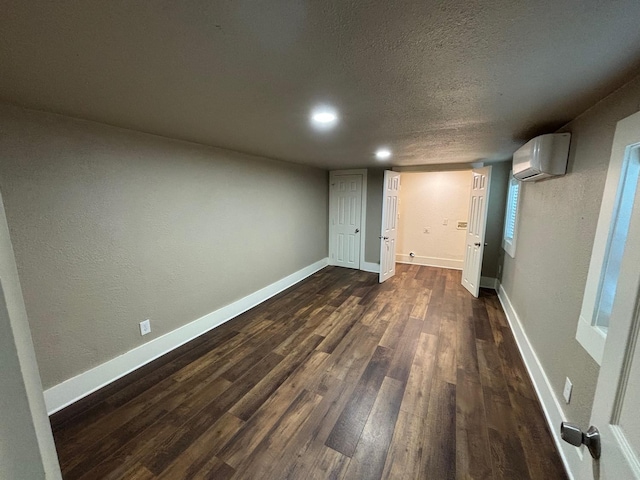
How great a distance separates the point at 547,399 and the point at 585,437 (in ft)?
4.84

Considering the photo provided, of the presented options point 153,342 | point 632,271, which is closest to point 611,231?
point 632,271

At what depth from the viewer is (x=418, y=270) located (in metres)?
5.33

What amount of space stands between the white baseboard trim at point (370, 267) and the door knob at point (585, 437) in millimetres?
4411

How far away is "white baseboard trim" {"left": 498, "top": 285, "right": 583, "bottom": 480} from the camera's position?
139 cm

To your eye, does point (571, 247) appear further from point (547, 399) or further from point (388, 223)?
point (388, 223)

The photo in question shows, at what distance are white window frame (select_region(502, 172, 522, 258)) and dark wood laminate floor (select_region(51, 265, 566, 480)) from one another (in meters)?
1.09

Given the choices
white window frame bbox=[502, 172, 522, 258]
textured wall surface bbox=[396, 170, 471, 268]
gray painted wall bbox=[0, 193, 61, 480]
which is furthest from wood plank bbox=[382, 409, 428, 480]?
textured wall surface bbox=[396, 170, 471, 268]

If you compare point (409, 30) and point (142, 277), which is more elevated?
point (409, 30)

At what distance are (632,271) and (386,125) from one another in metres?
1.57

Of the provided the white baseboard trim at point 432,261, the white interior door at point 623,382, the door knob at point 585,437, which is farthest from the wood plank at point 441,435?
the white baseboard trim at point 432,261

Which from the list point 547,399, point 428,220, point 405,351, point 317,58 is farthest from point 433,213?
point 317,58

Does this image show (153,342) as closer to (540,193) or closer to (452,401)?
(452,401)

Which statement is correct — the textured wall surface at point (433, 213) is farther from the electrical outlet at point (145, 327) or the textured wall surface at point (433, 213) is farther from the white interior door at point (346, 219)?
the electrical outlet at point (145, 327)

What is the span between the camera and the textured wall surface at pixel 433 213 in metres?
5.29
